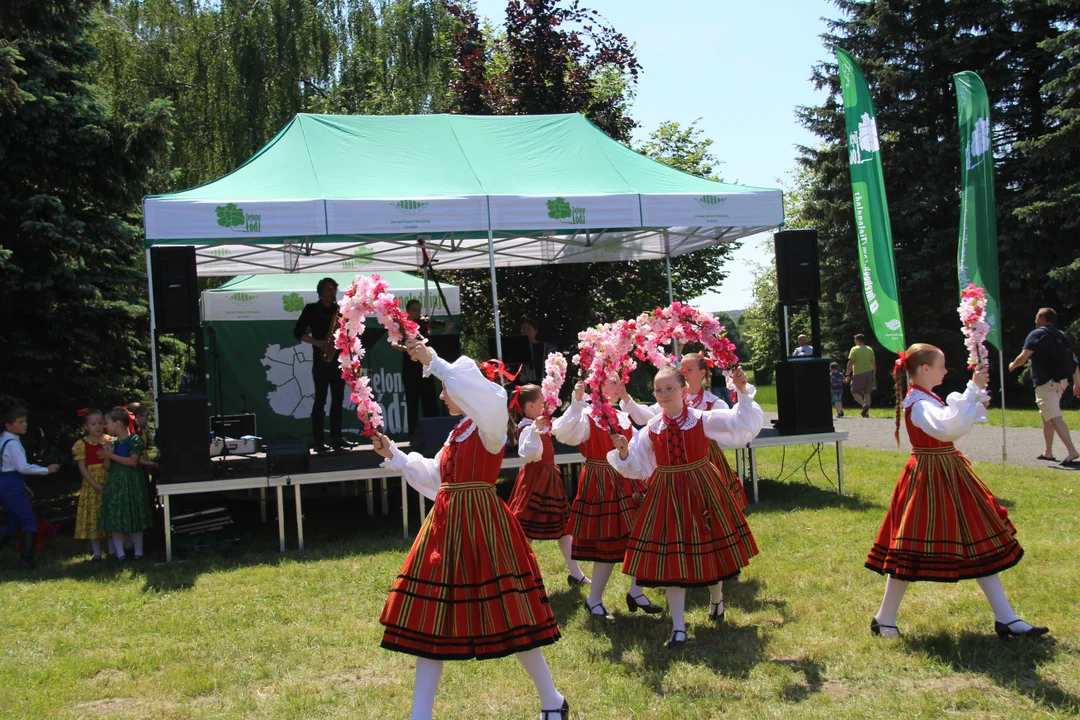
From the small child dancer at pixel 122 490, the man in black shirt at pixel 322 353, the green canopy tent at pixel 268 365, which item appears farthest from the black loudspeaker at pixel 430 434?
the green canopy tent at pixel 268 365

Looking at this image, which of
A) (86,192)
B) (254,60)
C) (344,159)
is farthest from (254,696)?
(254,60)

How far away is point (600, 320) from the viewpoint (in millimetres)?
18688

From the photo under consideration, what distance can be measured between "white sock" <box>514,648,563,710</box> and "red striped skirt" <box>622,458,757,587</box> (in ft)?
3.65

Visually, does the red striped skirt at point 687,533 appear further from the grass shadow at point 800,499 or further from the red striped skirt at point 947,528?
the grass shadow at point 800,499

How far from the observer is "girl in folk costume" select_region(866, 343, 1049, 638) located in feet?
15.0

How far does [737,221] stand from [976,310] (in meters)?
4.82

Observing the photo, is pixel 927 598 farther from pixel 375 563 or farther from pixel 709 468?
pixel 375 563

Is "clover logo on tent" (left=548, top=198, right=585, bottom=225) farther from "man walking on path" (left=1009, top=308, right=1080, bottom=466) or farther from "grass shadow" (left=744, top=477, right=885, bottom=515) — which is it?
"man walking on path" (left=1009, top=308, right=1080, bottom=466)

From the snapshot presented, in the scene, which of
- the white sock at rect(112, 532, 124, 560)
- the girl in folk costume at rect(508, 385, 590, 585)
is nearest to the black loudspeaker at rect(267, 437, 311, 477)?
the white sock at rect(112, 532, 124, 560)

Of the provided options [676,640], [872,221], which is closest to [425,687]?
[676,640]

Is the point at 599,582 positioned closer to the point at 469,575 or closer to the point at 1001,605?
the point at 469,575

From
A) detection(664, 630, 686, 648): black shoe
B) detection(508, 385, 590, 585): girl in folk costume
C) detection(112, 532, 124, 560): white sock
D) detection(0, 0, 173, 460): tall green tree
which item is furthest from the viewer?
detection(0, 0, 173, 460): tall green tree

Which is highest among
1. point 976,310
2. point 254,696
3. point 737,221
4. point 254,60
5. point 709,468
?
point 254,60

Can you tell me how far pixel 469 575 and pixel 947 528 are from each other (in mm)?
2424
